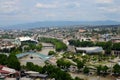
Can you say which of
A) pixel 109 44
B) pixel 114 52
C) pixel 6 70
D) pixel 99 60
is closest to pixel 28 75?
pixel 6 70

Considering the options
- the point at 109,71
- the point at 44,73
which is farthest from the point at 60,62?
the point at 44,73

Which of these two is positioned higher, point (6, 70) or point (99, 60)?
point (6, 70)

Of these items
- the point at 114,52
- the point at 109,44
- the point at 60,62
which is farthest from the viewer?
the point at 109,44

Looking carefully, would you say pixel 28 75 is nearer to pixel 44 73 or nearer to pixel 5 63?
pixel 44 73

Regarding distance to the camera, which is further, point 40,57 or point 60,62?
point 40,57

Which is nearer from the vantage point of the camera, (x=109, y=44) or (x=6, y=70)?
(x=6, y=70)

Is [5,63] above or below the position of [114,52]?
above

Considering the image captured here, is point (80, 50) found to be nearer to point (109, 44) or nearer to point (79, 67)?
point (109, 44)

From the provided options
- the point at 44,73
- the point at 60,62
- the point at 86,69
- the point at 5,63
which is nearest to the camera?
the point at 44,73

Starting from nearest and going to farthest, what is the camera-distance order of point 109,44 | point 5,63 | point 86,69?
1. point 5,63
2. point 86,69
3. point 109,44
